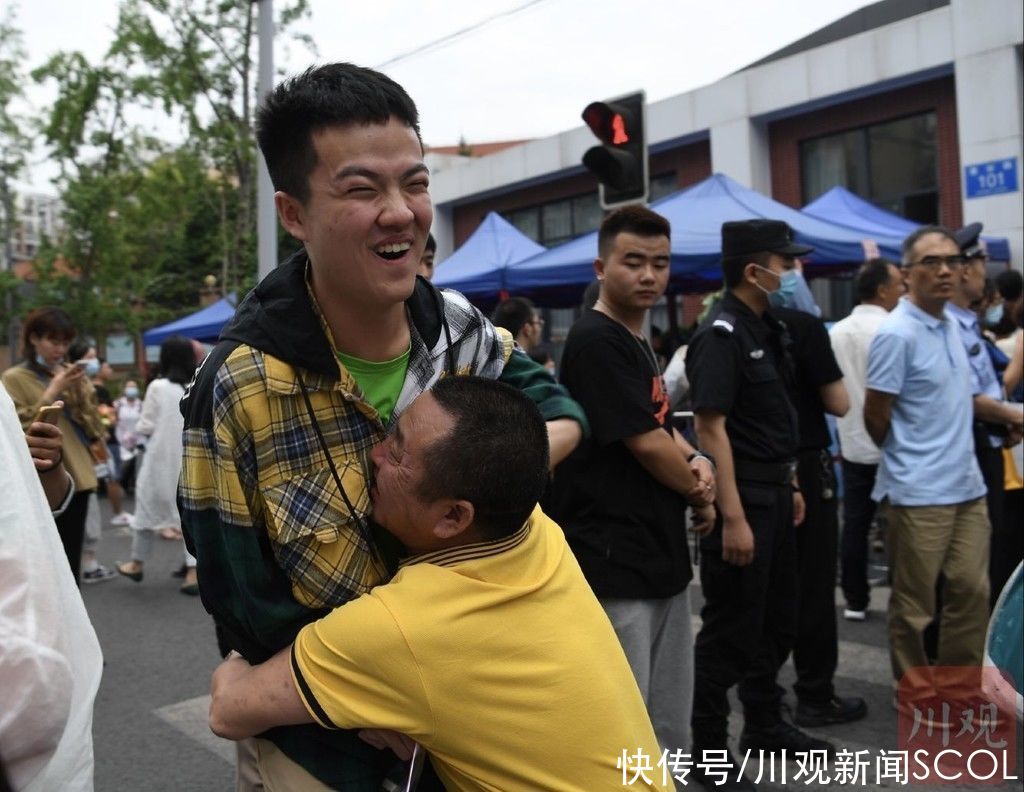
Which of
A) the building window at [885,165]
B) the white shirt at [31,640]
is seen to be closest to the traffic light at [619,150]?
the white shirt at [31,640]

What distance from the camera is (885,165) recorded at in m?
16.0

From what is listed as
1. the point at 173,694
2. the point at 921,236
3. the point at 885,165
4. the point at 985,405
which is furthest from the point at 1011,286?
the point at 885,165

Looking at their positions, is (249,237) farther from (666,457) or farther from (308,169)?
(308,169)

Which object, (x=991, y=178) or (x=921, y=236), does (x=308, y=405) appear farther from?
(x=991, y=178)

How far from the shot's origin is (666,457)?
315 cm

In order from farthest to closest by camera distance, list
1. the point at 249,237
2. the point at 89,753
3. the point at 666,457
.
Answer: the point at 249,237 < the point at 666,457 < the point at 89,753

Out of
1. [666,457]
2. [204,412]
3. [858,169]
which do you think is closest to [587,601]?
[204,412]

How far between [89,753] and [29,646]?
0.34 meters

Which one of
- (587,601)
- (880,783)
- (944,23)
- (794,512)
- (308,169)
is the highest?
(944,23)

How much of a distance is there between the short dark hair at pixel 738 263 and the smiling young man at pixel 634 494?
0.69 m

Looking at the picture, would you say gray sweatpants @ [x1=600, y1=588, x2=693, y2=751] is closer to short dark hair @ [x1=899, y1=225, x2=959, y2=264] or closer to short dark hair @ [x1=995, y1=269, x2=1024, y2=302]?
short dark hair @ [x1=899, y1=225, x2=959, y2=264]

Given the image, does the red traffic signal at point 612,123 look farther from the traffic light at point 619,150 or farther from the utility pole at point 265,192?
the utility pole at point 265,192

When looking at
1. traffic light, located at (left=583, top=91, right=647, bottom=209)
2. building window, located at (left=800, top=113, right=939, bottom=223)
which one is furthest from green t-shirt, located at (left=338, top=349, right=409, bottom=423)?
building window, located at (left=800, top=113, right=939, bottom=223)

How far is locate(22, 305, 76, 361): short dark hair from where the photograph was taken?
5.40m
